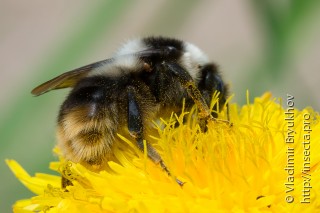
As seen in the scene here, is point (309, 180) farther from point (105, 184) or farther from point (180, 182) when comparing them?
Result: point (105, 184)

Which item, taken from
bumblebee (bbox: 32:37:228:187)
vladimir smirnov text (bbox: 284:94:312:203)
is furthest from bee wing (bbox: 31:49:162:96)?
vladimir smirnov text (bbox: 284:94:312:203)

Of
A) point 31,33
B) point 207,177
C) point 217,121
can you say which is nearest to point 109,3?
point 217,121

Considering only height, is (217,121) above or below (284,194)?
above

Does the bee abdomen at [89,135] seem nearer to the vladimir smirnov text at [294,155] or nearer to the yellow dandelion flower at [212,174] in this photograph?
the yellow dandelion flower at [212,174]

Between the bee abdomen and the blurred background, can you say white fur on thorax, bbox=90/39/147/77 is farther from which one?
the blurred background

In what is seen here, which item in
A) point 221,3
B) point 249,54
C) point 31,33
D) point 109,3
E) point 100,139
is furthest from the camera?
point 31,33

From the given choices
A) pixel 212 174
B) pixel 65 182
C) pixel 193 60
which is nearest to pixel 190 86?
pixel 193 60

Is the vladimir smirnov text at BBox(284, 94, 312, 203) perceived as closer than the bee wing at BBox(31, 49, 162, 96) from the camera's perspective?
Yes
